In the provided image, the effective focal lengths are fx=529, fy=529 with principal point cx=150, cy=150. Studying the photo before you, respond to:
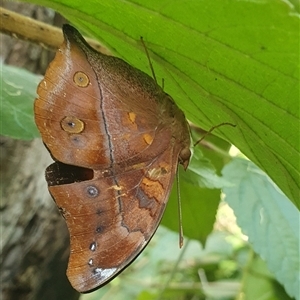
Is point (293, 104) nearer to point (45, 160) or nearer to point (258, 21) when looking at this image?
point (258, 21)

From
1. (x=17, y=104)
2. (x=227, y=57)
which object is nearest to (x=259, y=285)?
(x=17, y=104)

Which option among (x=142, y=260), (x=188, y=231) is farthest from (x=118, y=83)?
(x=142, y=260)

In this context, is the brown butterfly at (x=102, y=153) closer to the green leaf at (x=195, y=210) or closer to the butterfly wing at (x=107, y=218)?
the butterfly wing at (x=107, y=218)

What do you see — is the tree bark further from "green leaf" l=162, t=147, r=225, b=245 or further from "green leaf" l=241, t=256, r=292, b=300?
"green leaf" l=241, t=256, r=292, b=300

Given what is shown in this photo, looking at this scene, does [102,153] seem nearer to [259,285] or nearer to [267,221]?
[267,221]

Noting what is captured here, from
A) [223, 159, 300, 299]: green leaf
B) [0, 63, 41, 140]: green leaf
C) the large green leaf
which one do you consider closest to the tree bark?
[0, 63, 41, 140]: green leaf

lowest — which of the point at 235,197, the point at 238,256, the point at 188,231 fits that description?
the point at 238,256

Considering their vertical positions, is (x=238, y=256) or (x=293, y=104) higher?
(x=293, y=104)
